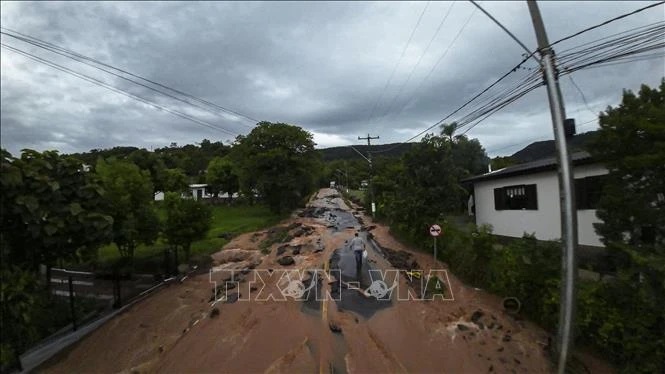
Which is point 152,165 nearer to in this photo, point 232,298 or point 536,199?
point 232,298

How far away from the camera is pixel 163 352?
11016 mm

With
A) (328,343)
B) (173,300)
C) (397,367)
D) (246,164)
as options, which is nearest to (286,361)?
(328,343)

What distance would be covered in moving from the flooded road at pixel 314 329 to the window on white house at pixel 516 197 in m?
5.13

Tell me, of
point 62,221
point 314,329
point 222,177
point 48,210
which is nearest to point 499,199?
point 314,329

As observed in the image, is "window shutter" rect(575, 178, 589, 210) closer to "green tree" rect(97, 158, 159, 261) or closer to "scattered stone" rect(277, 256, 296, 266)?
"scattered stone" rect(277, 256, 296, 266)

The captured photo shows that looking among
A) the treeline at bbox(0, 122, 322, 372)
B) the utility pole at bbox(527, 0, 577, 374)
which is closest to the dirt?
the utility pole at bbox(527, 0, 577, 374)

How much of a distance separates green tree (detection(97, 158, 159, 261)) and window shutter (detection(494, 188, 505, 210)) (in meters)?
17.1

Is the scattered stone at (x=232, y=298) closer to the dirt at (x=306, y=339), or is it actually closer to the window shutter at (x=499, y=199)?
the dirt at (x=306, y=339)

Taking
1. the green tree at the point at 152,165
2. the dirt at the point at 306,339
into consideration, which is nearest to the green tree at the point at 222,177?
the green tree at the point at 152,165

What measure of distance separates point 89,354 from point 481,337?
10531mm

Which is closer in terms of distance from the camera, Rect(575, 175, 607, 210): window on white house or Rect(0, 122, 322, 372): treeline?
Rect(0, 122, 322, 372): treeline

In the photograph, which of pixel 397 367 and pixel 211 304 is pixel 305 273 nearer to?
pixel 211 304

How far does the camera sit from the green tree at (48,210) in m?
7.66

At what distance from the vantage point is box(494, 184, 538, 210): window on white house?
770 inches
